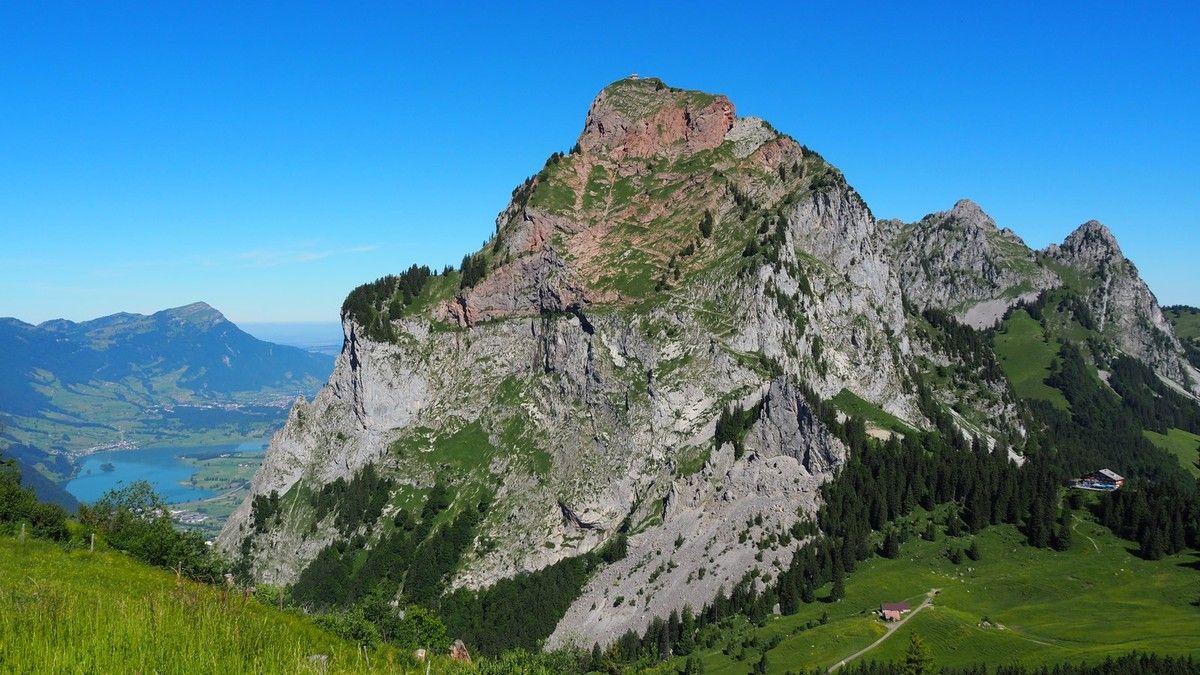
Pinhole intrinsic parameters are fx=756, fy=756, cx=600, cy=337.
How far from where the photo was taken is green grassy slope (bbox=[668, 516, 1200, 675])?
94.3 meters

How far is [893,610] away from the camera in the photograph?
351 ft

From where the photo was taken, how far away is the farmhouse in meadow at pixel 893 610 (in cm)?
10588

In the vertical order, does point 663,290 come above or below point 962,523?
above

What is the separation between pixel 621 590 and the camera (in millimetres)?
151375

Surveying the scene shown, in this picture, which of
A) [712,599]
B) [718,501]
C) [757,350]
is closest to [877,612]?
[712,599]

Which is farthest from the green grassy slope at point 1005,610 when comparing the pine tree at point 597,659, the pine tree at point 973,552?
the pine tree at point 597,659

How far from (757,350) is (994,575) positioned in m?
77.3

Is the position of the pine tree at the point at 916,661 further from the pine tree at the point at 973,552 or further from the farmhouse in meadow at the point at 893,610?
the pine tree at the point at 973,552

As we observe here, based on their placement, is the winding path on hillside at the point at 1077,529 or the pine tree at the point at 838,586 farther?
the winding path on hillside at the point at 1077,529

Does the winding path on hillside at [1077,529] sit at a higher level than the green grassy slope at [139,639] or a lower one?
lower

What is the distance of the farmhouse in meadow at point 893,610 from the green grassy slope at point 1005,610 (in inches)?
77.2

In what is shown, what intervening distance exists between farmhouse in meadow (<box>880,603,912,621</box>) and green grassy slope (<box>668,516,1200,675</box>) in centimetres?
196

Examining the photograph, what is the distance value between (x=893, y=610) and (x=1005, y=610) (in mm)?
16287

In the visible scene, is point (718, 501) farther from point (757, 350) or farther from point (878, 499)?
point (757, 350)
